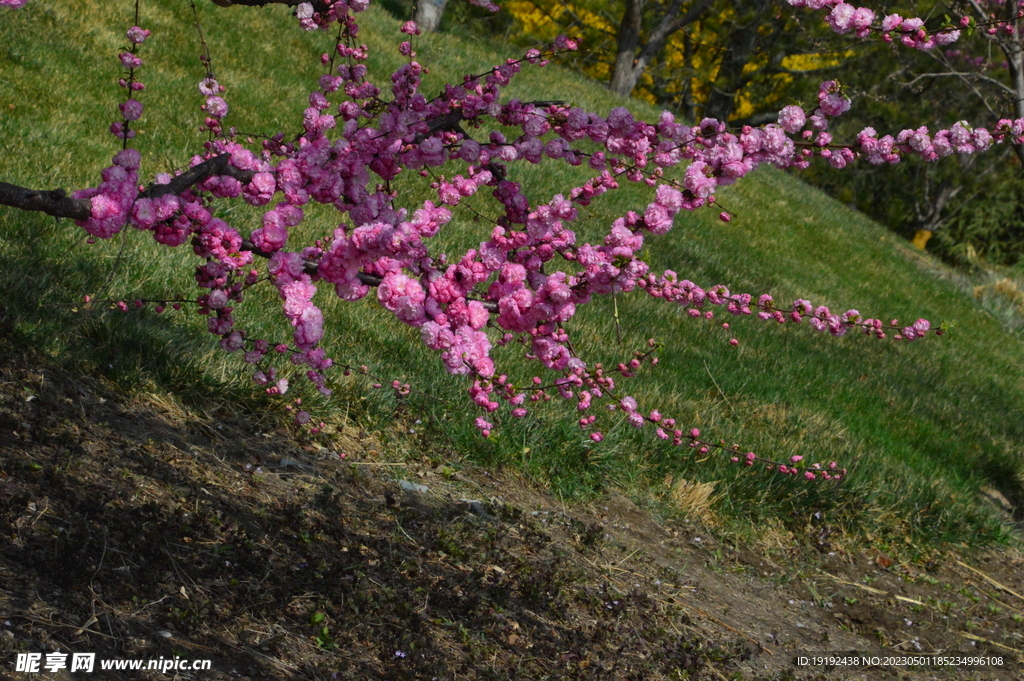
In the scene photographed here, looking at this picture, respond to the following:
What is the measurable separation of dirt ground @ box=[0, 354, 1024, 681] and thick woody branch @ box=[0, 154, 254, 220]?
1.17m

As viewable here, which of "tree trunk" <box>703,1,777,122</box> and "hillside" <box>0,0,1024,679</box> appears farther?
"tree trunk" <box>703,1,777,122</box>

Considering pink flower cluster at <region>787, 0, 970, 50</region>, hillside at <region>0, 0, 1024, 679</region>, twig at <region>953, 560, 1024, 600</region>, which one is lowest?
twig at <region>953, 560, 1024, 600</region>

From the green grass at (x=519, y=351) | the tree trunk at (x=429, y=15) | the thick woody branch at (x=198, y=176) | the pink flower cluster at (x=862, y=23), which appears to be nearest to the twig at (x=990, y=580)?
the green grass at (x=519, y=351)

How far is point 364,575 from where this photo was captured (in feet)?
10.9

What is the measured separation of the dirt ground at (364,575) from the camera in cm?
283

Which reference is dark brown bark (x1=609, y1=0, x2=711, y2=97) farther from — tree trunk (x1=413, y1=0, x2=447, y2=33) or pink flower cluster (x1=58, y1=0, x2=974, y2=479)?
pink flower cluster (x1=58, y1=0, x2=974, y2=479)

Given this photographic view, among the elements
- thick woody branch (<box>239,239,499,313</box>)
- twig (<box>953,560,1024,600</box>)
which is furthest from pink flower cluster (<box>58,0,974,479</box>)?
twig (<box>953,560,1024,600</box>)

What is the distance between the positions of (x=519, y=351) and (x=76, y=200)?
346 cm

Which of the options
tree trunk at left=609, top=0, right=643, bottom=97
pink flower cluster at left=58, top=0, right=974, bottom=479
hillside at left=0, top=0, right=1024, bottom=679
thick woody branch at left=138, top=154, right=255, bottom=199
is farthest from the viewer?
tree trunk at left=609, top=0, right=643, bottom=97

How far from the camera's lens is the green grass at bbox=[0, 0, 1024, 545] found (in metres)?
4.38

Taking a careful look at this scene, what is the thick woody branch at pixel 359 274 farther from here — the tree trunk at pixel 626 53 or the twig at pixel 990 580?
the tree trunk at pixel 626 53

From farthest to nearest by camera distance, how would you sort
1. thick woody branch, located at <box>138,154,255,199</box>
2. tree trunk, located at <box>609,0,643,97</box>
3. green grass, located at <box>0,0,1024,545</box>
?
tree trunk, located at <box>609,0,643,97</box> < green grass, located at <box>0,0,1024,545</box> < thick woody branch, located at <box>138,154,255,199</box>

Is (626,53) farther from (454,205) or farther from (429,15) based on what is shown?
(454,205)

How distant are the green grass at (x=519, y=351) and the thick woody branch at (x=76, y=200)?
1838 millimetres
